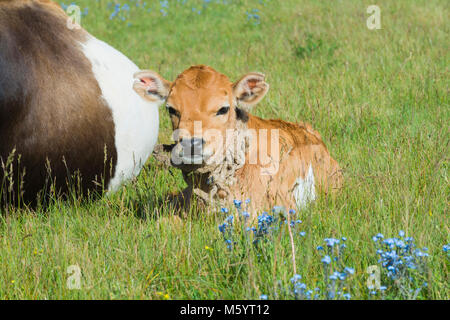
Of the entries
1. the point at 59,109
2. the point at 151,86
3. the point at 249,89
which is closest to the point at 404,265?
the point at 249,89

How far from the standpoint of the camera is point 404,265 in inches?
116

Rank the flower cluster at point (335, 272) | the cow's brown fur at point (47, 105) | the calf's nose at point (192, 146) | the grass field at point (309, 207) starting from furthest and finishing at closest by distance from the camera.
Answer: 1. the cow's brown fur at point (47, 105)
2. the calf's nose at point (192, 146)
3. the grass field at point (309, 207)
4. the flower cluster at point (335, 272)

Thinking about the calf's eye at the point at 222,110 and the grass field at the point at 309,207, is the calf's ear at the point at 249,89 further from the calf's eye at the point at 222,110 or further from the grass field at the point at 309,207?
the grass field at the point at 309,207

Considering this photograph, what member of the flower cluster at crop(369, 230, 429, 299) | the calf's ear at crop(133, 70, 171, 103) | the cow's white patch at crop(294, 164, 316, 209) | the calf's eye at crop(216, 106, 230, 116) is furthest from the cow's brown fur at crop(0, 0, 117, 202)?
the flower cluster at crop(369, 230, 429, 299)

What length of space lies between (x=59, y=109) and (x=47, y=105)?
0.09 m

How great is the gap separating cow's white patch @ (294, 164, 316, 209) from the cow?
1.30 m

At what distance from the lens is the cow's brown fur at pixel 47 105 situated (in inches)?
169

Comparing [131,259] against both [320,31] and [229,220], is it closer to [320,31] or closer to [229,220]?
[229,220]

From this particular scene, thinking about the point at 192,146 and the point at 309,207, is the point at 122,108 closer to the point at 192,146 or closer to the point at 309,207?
the point at 192,146

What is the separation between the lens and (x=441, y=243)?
352 centimetres

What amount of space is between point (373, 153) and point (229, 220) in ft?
6.61

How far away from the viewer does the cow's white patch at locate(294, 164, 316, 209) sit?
176 inches

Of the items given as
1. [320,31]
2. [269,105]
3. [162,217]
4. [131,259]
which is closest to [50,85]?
[162,217]

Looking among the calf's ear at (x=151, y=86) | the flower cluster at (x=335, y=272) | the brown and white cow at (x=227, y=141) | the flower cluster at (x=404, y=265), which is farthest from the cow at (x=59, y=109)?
the flower cluster at (x=404, y=265)
